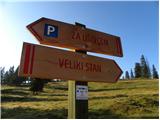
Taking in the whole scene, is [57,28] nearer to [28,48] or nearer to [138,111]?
[28,48]

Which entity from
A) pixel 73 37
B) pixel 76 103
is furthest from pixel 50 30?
pixel 76 103

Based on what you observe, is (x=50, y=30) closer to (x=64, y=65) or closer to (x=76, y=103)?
(x=64, y=65)

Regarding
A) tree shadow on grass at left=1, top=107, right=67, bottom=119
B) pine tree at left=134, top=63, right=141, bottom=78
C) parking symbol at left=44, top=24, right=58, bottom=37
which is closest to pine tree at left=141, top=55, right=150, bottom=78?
pine tree at left=134, top=63, right=141, bottom=78

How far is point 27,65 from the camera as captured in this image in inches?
192

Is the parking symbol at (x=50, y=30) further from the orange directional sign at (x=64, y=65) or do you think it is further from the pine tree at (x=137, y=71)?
the pine tree at (x=137, y=71)

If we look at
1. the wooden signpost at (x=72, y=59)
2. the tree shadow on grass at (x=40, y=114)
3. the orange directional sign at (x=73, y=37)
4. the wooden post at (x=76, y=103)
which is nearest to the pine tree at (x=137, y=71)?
the tree shadow on grass at (x=40, y=114)

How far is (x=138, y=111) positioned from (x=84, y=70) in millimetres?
20258

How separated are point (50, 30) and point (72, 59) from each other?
71cm

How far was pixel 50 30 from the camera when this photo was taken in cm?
564

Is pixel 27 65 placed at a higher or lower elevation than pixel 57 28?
lower

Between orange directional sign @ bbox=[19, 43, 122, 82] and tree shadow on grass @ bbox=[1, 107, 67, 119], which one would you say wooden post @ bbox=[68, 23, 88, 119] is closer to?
orange directional sign @ bbox=[19, 43, 122, 82]

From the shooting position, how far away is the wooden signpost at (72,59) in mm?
5057

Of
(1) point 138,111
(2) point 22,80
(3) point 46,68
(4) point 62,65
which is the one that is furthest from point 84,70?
(2) point 22,80

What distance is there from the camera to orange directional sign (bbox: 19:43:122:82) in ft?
16.2
